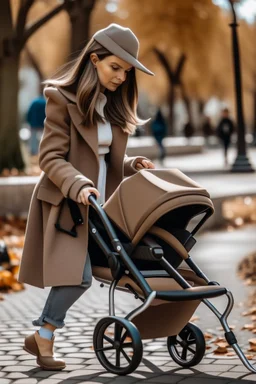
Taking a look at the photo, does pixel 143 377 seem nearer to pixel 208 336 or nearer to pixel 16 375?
pixel 16 375

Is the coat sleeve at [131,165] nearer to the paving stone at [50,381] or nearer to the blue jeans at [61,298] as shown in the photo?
the blue jeans at [61,298]

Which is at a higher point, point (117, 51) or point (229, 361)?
point (117, 51)

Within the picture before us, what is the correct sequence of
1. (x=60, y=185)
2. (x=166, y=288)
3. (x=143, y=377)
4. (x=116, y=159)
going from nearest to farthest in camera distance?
(x=166, y=288) < (x=143, y=377) < (x=60, y=185) < (x=116, y=159)

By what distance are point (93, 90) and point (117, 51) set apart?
0.96 ft

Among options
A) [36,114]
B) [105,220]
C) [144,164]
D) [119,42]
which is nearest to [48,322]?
[105,220]

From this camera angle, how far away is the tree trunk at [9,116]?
17312mm

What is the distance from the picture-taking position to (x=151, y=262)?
227 inches

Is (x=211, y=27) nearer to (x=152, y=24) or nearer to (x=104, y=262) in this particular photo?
(x=152, y=24)

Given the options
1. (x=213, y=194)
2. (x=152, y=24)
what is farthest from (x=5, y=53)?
(x=152, y=24)

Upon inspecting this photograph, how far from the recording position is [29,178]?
15.6 m

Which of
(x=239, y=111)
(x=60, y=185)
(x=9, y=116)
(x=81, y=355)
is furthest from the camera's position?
(x=239, y=111)

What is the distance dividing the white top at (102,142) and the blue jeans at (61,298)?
439 mm

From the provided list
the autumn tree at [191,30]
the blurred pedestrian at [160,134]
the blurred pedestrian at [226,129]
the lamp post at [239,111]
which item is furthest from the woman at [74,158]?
the autumn tree at [191,30]

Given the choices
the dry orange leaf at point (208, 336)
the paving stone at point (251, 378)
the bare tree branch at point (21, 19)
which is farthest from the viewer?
the bare tree branch at point (21, 19)
